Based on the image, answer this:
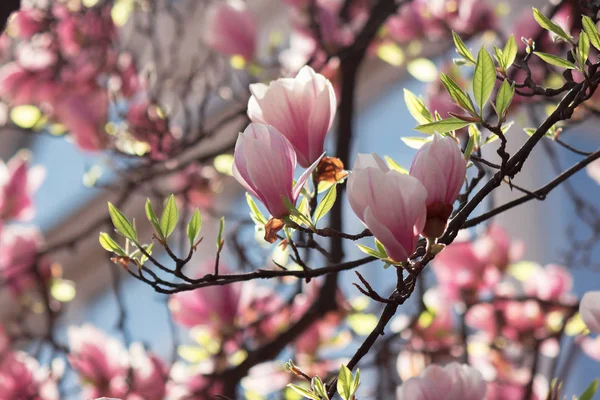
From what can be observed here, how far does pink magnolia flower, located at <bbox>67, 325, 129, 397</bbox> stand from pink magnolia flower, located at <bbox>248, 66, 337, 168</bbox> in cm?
49

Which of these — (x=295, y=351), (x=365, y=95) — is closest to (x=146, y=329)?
(x=365, y=95)

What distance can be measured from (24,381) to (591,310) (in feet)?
1.96

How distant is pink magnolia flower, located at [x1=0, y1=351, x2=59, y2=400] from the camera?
0.72 m

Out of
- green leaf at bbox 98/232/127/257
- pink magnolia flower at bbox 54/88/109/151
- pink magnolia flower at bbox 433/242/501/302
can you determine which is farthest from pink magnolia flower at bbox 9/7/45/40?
green leaf at bbox 98/232/127/257

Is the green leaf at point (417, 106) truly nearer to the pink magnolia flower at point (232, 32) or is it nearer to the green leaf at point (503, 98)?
the green leaf at point (503, 98)

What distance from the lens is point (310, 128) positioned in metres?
0.29

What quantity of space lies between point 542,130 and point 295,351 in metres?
0.58

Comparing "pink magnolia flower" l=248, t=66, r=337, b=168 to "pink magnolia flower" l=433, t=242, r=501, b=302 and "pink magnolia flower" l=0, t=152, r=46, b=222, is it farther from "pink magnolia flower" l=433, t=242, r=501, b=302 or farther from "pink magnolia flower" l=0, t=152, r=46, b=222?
"pink magnolia flower" l=0, t=152, r=46, b=222

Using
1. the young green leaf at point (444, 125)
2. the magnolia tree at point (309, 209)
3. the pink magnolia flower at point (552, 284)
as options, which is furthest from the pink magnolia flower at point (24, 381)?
the young green leaf at point (444, 125)

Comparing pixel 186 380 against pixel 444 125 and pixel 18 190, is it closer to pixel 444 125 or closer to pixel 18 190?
pixel 18 190

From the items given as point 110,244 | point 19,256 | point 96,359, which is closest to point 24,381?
point 96,359

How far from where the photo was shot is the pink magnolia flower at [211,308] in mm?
718

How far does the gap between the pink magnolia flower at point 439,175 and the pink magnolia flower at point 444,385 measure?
0.06 metres

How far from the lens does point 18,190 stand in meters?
0.86
